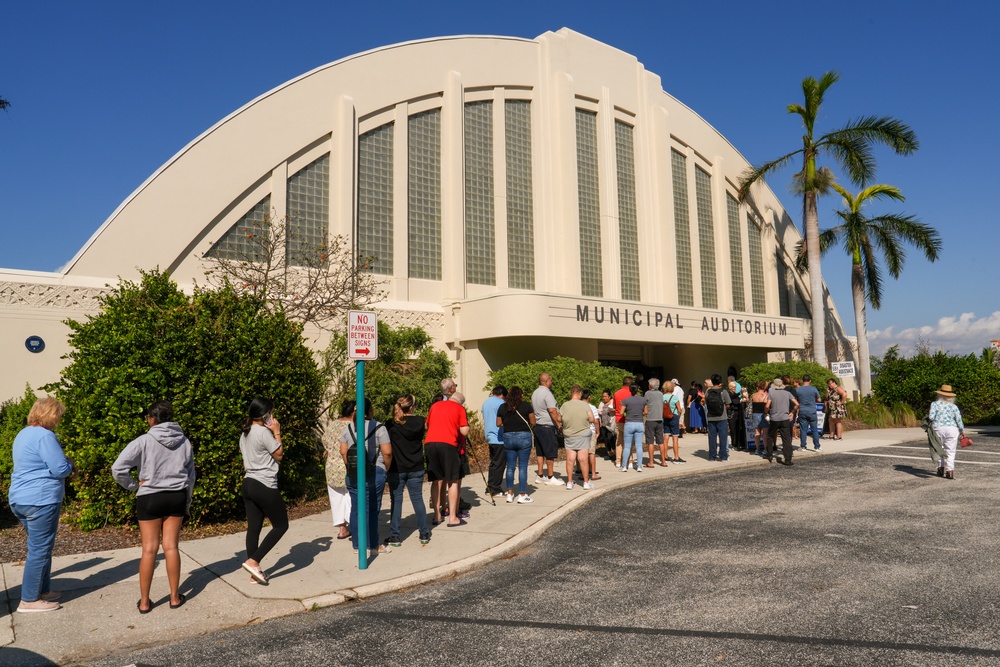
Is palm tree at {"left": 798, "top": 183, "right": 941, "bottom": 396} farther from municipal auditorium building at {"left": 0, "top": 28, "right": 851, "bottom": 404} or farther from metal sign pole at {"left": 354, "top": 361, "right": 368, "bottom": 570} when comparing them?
metal sign pole at {"left": 354, "top": 361, "right": 368, "bottom": 570}

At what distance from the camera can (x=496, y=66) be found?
23422 millimetres

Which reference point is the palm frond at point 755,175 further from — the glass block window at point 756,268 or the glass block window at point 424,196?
the glass block window at point 424,196

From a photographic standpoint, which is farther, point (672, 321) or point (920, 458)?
point (672, 321)

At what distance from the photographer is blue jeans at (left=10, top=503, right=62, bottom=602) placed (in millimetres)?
5719

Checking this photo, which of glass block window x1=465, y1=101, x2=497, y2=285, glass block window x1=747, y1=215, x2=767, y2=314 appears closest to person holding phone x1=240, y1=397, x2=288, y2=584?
glass block window x1=465, y1=101, x2=497, y2=285

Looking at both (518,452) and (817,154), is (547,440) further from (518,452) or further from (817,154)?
(817,154)

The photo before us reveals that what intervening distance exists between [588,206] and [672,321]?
535cm

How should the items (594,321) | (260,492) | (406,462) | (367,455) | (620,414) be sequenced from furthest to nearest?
(594,321)
(620,414)
(406,462)
(367,455)
(260,492)

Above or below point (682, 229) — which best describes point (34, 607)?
below

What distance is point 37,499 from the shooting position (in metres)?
5.76

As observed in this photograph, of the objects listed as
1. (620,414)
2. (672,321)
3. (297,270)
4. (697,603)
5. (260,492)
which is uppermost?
(297,270)

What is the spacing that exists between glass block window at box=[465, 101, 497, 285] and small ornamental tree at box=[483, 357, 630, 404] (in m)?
4.80

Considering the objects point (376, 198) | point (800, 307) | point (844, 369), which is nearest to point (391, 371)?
point (376, 198)

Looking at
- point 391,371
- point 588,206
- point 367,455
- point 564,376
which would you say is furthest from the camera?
point 588,206
